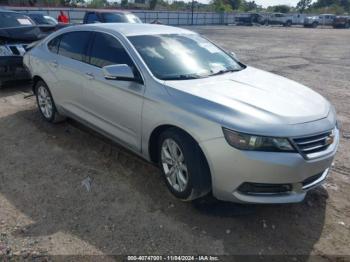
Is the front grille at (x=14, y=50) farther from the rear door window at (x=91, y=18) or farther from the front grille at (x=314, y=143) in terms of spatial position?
the front grille at (x=314, y=143)

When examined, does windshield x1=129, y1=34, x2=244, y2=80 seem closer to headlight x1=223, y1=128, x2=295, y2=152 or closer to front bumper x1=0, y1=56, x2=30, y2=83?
headlight x1=223, y1=128, x2=295, y2=152

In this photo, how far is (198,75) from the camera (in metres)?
3.84

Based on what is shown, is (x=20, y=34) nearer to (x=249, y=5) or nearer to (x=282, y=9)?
(x=282, y=9)

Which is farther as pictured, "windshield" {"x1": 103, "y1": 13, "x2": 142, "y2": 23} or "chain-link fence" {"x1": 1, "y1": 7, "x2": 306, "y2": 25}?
"chain-link fence" {"x1": 1, "y1": 7, "x2": 306, "y2": 25}

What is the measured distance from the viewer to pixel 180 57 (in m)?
4.00

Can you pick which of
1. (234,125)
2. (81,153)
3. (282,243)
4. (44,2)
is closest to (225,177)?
(234,125)

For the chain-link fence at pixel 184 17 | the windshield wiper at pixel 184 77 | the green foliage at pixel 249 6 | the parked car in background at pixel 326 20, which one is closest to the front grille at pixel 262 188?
the windshield wiper at pixel 184 77

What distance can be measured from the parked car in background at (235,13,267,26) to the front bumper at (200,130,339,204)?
50.0 m

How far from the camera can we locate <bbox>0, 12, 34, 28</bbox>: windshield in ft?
26.4

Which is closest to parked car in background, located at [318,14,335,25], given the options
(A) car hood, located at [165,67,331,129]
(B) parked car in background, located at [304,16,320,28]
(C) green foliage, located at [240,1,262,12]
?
(B) parked car in background, located at [304,16,320,28]

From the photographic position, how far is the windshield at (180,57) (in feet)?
12.4

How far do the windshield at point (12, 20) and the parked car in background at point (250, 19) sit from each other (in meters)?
45.2

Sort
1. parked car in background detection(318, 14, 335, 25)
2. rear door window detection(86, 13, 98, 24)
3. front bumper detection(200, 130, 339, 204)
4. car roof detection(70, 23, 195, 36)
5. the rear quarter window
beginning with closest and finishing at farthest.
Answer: front bumper detection(200, 130, 339, 204)
car roof detection(70, 23, 195, 36)
the rear quarter window
rear door window detection(86, 13, 98, 24)
parked car in background detection(318, 14, 335, 25)

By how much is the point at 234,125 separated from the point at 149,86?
1089 millimetres
